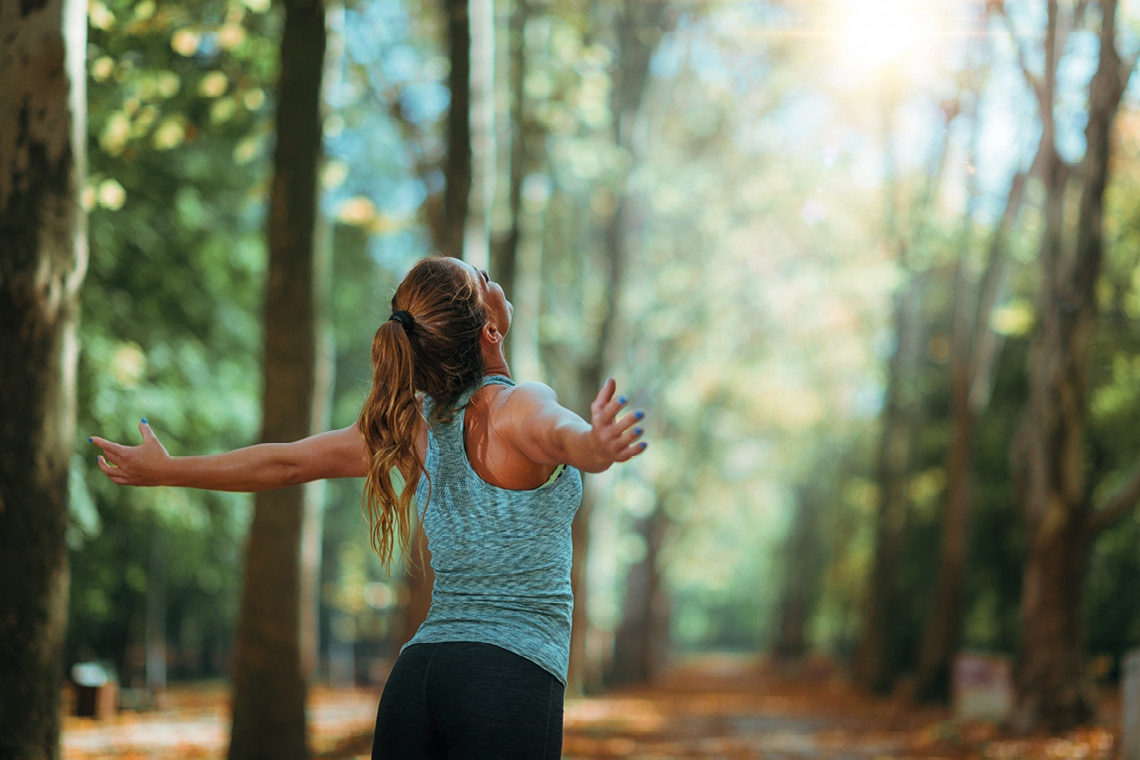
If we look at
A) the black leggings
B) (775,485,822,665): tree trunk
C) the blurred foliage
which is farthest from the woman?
(775,485,822,665): tree trunk

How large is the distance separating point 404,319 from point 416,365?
11cm

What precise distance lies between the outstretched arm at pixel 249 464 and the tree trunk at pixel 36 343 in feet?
A: 7.52

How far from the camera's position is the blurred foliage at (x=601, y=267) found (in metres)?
15.7

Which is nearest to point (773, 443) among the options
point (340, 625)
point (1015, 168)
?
point (340, 625)

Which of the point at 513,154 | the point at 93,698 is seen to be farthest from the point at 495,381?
the point at 93,698

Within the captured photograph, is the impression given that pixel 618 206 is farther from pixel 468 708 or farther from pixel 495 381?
pixel 468 708

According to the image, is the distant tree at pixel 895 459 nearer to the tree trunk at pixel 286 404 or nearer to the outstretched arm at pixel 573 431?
the tree trunk at pixel 286 404

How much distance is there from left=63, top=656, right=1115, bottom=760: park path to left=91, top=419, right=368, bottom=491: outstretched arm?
8578mm

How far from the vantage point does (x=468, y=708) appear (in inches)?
105

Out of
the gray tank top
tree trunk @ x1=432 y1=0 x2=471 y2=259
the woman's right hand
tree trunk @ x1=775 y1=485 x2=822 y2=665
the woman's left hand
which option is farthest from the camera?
tree trunk @ x1=775 y1=485 x2=822 y2=665

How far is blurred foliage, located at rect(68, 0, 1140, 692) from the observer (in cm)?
1566

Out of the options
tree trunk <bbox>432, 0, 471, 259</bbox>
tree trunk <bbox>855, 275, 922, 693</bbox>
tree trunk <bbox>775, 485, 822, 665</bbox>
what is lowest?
tree trunk <bbox>775, 485, 822, 665</bbox>

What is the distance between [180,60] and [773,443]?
109ft

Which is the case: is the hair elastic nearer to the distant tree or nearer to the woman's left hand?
the woman's left hand
